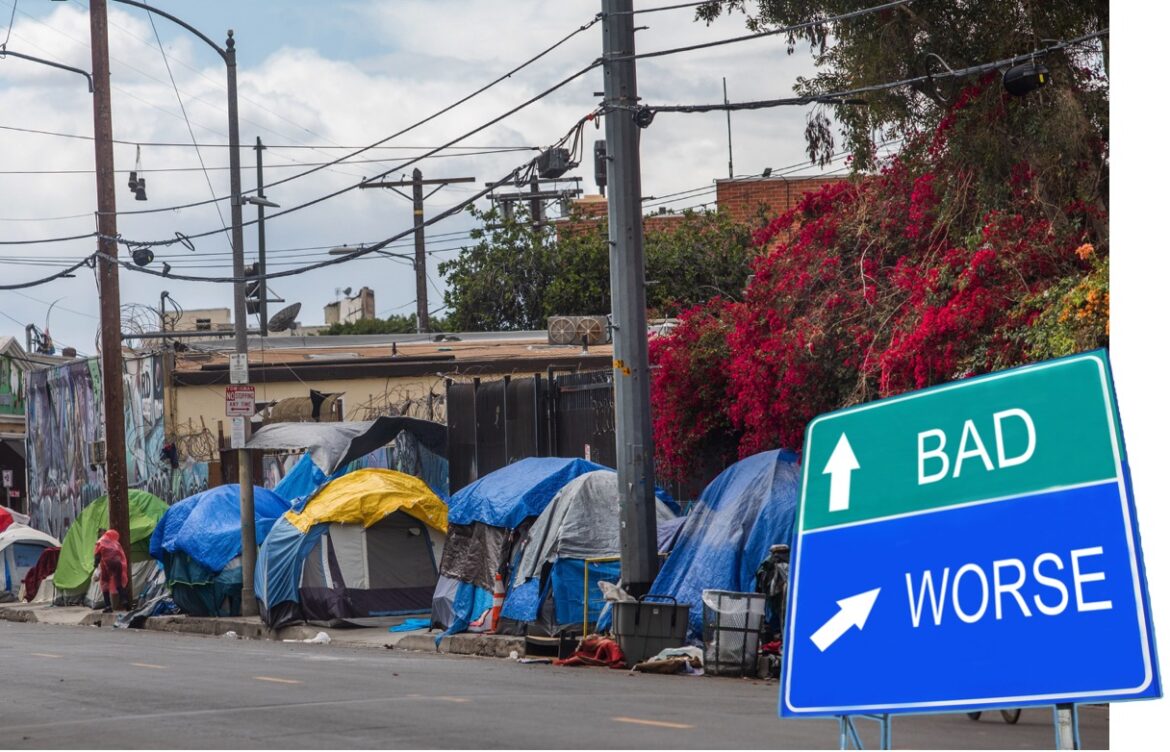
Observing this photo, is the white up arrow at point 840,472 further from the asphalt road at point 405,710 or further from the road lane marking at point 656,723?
the road lane marking at point 656,723

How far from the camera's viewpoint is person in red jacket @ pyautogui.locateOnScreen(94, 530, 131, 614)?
90.8ft

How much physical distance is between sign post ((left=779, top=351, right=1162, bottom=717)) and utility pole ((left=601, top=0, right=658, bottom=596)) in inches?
505

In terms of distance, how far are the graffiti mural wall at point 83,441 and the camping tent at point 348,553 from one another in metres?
10.7

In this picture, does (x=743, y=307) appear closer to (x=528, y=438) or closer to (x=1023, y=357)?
(x=1023, y=357)

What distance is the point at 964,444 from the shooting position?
459cm

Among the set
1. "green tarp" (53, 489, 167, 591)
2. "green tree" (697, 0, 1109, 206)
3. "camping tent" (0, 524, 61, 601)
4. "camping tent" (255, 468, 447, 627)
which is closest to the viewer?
"green tree" (697, 0, 1109, 206)

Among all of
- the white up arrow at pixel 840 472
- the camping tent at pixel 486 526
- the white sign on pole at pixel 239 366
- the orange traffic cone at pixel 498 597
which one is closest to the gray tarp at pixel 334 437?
the white sign on pole at pixel 239 366

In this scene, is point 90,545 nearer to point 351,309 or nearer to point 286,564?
point 286,564

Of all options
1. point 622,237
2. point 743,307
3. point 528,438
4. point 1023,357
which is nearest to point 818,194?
point 743,307

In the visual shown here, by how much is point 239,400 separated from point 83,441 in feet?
55.9

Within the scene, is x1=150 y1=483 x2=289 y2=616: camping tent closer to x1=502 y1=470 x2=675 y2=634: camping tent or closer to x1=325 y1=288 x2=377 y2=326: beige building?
x1=502 y1=470 x2=675 y2=634: camping tent

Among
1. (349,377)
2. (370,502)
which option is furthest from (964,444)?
(349,377)

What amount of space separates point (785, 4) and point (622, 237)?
3.08 m

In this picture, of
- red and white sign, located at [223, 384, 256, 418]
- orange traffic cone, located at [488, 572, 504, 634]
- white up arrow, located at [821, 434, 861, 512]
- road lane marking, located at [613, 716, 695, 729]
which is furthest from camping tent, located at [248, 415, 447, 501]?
white up arrow, located at [821, 434, 861, 512]
